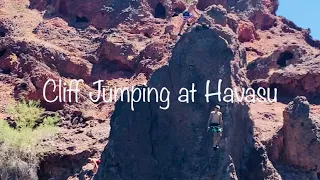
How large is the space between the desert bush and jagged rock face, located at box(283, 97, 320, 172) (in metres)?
8.54

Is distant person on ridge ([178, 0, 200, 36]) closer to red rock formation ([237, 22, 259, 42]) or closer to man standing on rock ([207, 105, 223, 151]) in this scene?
red rock formation ([237, 22, 259, 42])

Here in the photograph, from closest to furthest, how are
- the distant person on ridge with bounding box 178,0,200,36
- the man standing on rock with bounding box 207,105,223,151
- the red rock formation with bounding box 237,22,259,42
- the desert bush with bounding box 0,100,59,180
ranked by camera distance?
the man standing on rock with bounding box 207,105,223,151
the desert bush with bounding box 0,100,59,180
the distant person on ridge with bounding box 178,0,200,36
the red rock formation with bounding box 237,22,259,42

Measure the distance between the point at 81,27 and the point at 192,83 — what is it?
17.5m

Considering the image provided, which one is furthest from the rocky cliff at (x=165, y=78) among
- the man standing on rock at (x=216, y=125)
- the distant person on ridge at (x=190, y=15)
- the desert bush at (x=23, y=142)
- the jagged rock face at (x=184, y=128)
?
the distant person on ridge at (x=190, y=15)

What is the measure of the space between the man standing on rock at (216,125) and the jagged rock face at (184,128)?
301mm

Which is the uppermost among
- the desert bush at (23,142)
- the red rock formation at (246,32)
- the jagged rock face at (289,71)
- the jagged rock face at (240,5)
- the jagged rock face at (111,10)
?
the jagged rock face at (240,5)

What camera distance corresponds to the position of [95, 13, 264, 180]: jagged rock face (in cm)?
1905

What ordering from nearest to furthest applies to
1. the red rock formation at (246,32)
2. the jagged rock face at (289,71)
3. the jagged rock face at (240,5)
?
the jagged rock face at (289,71) → the red rock formation at (246,32) → the jagged rock face at (240,5)

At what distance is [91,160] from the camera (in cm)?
2181

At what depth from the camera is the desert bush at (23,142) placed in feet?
75.3

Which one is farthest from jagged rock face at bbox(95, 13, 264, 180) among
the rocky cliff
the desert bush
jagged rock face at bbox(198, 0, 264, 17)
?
jagged rock face at bbox(198, 0, 264, 17)

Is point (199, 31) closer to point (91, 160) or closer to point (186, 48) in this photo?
point (186, 48)

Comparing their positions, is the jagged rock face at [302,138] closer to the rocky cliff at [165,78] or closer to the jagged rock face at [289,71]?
the rocky cliff at [165,78]

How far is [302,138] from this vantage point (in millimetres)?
21297
